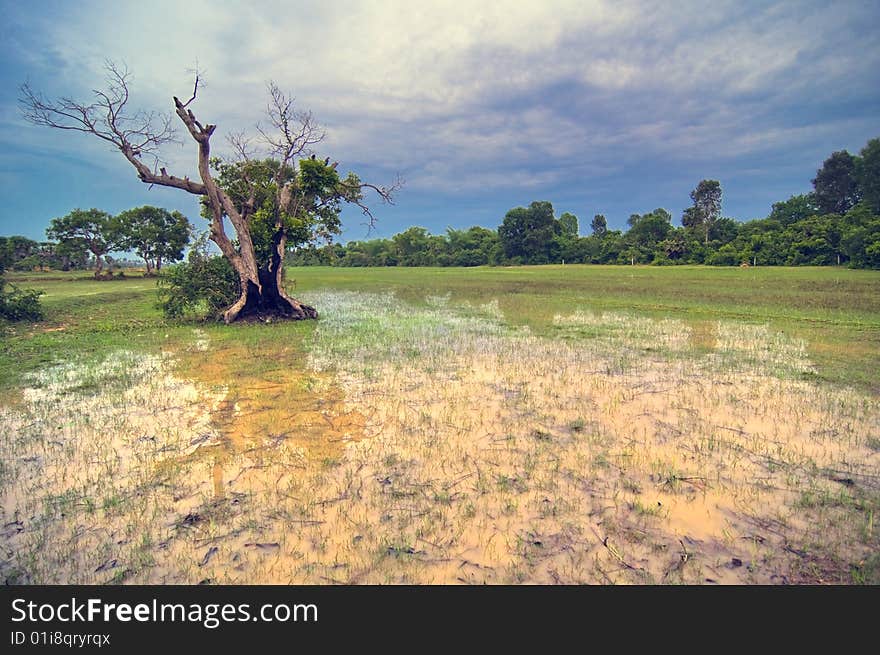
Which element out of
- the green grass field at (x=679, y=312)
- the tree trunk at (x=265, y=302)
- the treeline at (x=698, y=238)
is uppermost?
the treeline at (x=698, y=238)

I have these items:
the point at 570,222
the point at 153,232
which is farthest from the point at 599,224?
the point at 153,232

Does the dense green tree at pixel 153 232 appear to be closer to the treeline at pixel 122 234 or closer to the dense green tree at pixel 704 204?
the treeline at pixel 122 234

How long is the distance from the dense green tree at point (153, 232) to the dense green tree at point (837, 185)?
11123cm

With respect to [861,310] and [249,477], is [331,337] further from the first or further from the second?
[861,310]

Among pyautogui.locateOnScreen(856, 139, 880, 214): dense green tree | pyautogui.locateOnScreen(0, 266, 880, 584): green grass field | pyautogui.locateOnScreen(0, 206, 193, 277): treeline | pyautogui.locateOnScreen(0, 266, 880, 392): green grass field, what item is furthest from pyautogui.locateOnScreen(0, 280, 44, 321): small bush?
pyautogui.locateOnScreen(856, 139, 880, 214): dense green tree

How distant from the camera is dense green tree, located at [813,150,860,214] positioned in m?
85.1

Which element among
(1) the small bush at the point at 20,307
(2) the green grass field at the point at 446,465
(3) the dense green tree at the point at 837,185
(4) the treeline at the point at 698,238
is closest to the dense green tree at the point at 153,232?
(4) the treeline at the point at 698,238

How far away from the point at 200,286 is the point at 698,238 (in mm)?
74727

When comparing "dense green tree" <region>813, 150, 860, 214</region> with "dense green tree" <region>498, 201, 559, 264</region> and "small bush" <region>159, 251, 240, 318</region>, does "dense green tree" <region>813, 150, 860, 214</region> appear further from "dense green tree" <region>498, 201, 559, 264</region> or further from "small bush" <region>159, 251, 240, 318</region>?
"small bush" <region>159, 251, 240, 318</region>

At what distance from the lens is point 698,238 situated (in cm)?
7375

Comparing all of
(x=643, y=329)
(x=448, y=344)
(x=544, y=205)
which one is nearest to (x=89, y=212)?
(x=448, y=344)

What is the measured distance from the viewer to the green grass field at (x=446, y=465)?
4.14 m

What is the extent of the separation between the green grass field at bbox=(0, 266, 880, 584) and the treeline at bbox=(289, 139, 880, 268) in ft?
53.5

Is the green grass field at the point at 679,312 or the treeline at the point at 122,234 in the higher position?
the treeline at the point at 122,234
